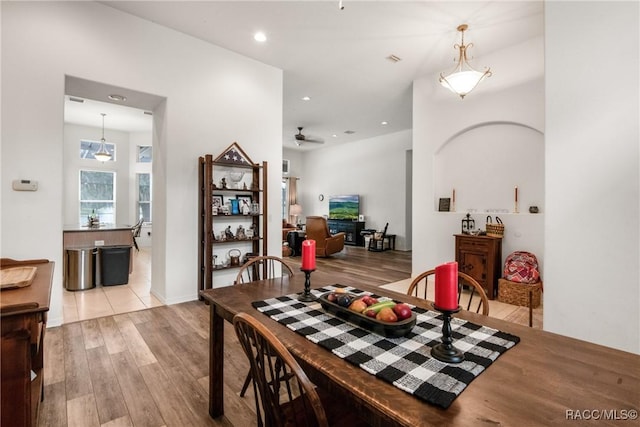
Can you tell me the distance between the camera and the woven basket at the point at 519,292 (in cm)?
378

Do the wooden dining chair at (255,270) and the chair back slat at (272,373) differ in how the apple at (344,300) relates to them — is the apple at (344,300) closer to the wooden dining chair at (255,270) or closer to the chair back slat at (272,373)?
the chair back slat at (272,373)

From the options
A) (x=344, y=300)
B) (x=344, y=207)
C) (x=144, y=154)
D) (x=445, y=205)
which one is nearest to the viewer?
(x=344, y=300)

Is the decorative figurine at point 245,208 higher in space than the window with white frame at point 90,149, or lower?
lower

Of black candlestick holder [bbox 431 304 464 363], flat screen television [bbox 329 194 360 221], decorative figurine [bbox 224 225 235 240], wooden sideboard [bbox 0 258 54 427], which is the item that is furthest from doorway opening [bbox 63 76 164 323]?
flat screen television [bbox 329 194 360 221]

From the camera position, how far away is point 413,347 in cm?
111

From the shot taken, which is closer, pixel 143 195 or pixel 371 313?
pixel 371 313

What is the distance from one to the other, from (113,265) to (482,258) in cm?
525

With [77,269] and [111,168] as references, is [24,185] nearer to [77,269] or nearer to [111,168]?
[77,269]

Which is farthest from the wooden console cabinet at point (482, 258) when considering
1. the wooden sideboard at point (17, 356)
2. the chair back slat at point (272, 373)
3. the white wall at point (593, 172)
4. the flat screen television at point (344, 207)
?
the flat screen television at point (344, 207)

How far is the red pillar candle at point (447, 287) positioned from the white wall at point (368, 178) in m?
7.64

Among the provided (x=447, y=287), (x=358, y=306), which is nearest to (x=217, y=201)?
(x=358, y=306)

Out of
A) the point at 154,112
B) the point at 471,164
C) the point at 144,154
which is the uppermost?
the point at 144,154

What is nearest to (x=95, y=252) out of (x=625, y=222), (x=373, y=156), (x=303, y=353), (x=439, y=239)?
(x=303, y=353)

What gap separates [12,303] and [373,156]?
8.80 meters
